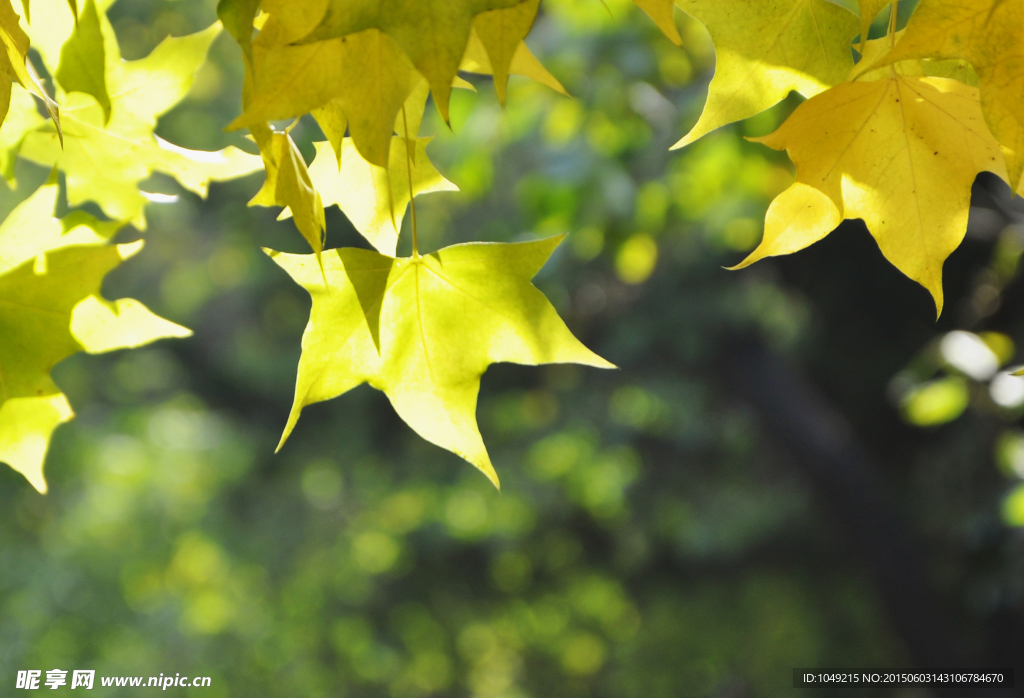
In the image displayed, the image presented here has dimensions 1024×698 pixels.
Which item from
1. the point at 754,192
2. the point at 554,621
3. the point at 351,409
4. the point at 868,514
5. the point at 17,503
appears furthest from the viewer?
the point at 554,621

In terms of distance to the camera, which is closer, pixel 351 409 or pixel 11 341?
pixel 11 341

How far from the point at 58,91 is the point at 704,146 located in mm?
1369

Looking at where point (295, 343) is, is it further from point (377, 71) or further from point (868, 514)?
point (377, 71)

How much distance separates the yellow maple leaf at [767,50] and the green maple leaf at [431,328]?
0.07 m

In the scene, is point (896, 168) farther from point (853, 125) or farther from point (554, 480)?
point (554, 480)

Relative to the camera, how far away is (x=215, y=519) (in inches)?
138

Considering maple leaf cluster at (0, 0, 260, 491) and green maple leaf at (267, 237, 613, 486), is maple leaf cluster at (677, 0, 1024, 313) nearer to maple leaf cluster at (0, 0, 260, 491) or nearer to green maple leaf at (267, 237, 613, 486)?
green maple leaf at (267, 237, 613, 486)

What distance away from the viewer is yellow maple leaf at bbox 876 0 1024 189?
0.58 ft

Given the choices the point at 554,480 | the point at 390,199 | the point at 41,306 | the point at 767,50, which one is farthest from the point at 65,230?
the point at 554,480

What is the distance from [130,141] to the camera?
0.29 meters

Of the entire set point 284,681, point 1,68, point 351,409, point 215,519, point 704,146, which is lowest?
point 284,681

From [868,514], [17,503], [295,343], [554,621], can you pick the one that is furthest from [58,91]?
[554,621]

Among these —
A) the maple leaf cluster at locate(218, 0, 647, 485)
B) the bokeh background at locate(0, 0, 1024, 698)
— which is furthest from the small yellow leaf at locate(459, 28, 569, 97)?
the bokeh background at locate(0, 0, 1024, 698)

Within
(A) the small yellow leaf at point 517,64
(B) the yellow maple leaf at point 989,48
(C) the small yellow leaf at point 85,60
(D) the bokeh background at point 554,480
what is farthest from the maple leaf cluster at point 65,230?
(D) the bokeh background at point 554,480
